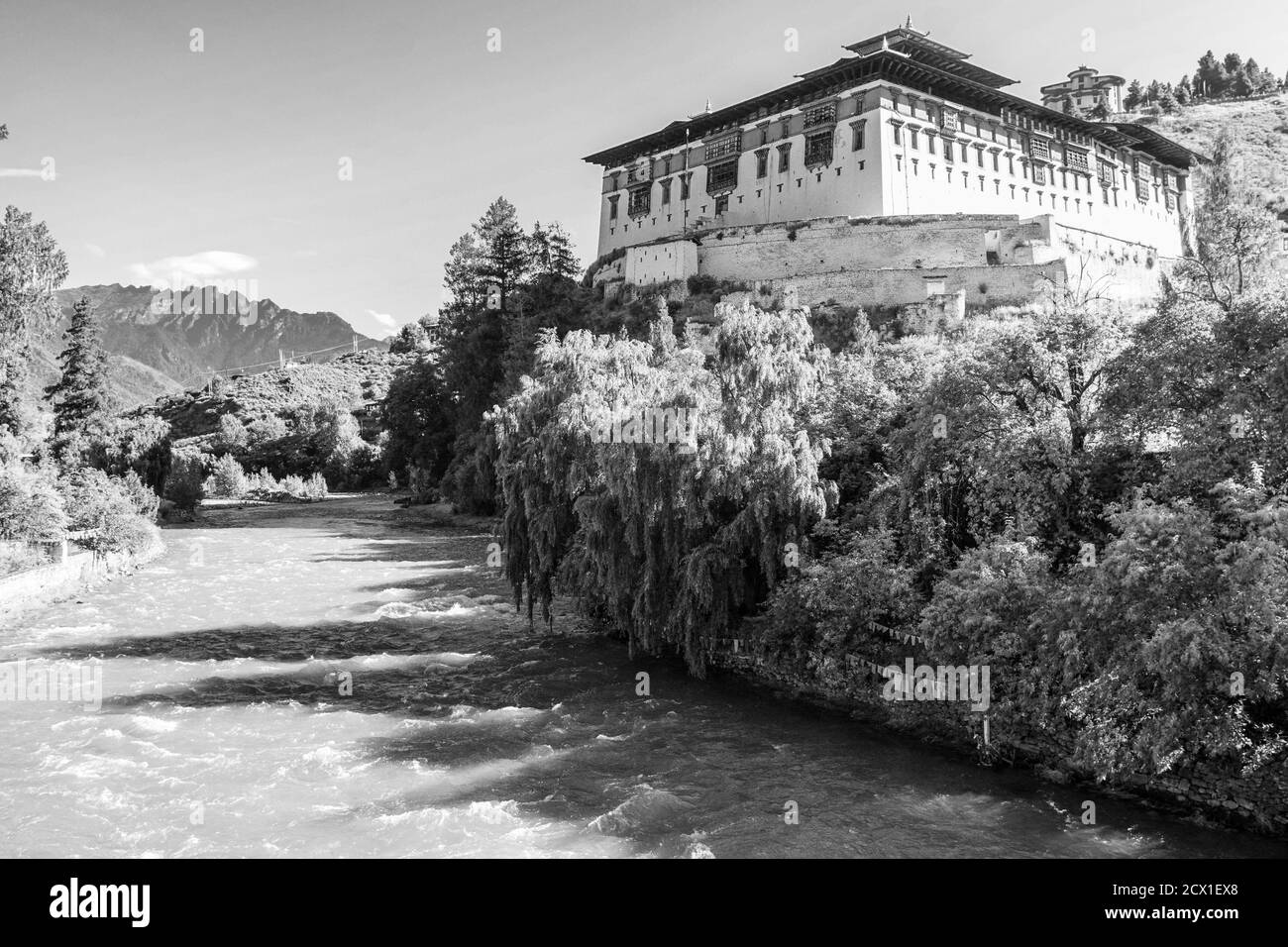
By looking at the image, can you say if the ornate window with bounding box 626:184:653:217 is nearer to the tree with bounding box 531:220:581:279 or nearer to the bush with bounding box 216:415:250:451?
the tree with bounding box 531:220:581:279

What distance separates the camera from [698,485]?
75.5 feet

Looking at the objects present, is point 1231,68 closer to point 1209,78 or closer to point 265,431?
point 1209,78

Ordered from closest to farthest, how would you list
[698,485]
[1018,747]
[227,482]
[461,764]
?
[1018,747]
[461,764]
[698,485]
[227,482]

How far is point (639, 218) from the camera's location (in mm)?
77875

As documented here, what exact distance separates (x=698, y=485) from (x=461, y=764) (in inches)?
343

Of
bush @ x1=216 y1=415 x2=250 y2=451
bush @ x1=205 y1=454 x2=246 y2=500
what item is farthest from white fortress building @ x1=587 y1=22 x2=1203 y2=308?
bush @ x1=216 y1=415 x2=250 y2=451

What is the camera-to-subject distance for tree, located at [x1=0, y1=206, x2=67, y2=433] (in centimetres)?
3944

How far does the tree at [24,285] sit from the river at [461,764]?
1642cm

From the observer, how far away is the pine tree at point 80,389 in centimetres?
5506

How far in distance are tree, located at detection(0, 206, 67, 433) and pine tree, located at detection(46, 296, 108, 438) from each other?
10757mm

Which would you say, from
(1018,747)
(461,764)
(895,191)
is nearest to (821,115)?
(895,191)
